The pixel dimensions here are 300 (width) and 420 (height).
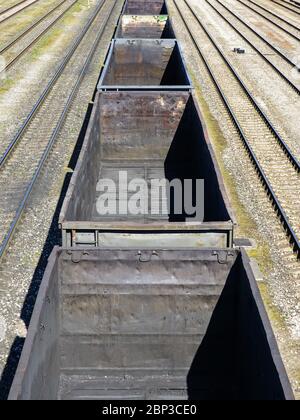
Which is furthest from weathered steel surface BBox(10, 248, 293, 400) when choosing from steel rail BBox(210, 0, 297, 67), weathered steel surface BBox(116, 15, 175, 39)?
steel rail BBox(210, 0, 297, 67)

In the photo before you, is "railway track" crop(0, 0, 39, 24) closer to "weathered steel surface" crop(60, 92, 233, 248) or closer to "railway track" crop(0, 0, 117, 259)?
"railway track" crop(0, 0, 117, 259)

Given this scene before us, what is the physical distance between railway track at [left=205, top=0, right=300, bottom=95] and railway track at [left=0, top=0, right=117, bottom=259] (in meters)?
8.99

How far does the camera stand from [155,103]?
12047mm

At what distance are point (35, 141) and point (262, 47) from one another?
1695cm

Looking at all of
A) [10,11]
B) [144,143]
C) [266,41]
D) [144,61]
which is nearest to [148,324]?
[144,143]

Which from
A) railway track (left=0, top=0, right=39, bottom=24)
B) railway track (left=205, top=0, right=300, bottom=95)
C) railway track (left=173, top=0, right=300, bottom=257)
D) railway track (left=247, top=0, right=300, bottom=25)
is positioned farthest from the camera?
railway track (left=247, top=0, right=300, bottom=25)

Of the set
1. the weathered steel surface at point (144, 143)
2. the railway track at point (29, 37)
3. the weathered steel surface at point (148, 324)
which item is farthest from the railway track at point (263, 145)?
the railway track at point (29, 37)

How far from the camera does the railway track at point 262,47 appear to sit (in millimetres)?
22312

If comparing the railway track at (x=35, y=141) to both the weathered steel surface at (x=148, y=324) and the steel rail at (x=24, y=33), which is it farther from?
the weathered steel surface at (x=148, y=324)

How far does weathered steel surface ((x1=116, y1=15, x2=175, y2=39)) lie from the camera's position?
2153 centimetres

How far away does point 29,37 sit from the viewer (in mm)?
27500
